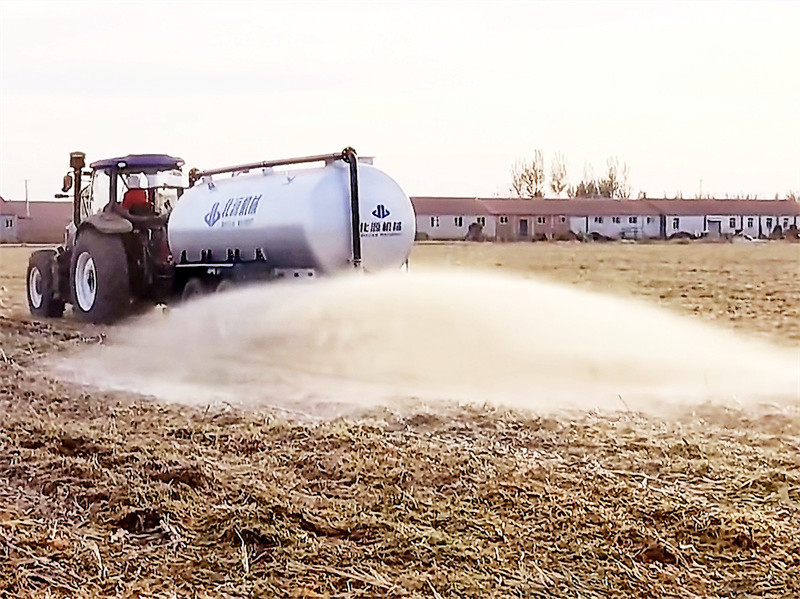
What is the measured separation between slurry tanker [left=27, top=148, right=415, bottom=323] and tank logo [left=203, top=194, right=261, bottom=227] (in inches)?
0.5

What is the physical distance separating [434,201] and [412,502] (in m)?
69.4

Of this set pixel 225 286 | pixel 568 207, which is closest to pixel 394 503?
pixel 225 286

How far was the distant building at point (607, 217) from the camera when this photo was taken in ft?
238

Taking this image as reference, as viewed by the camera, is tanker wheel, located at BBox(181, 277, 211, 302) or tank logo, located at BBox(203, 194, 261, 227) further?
tanker wheel, located at BBox(181, 277, 211, 302)

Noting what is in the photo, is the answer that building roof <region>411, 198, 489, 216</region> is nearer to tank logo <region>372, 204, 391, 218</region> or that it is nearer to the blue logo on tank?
the blue logo on tank

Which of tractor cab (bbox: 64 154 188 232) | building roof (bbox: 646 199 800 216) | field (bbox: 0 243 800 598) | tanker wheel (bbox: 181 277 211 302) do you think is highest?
tractor cab (bbox: 64 154 188 232)

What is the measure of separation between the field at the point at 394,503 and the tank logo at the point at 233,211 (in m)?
3.76

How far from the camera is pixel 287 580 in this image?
413cm

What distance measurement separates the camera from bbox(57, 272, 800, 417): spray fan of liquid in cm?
785

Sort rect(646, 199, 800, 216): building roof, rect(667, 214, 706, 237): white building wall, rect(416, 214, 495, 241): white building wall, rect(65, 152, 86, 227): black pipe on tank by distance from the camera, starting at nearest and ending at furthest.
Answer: rect(65, 152, 86, 227): black pipe on tank < rect(416, 214, 495, 241): white building wall < rect(667, 214, 706, 237): white building wall < rect(646, 199, 800, 216): building roof

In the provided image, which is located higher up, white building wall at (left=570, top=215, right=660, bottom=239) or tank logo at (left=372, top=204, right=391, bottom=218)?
tank logo at (left=372, top=204, right=391, bottom=218)

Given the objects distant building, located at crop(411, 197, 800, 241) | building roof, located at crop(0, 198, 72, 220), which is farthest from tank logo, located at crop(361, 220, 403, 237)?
distant building, located at crop(411, 197, 800, 241)

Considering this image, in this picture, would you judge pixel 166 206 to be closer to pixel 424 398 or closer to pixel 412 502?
pixel 424 398

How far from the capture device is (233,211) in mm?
11328
